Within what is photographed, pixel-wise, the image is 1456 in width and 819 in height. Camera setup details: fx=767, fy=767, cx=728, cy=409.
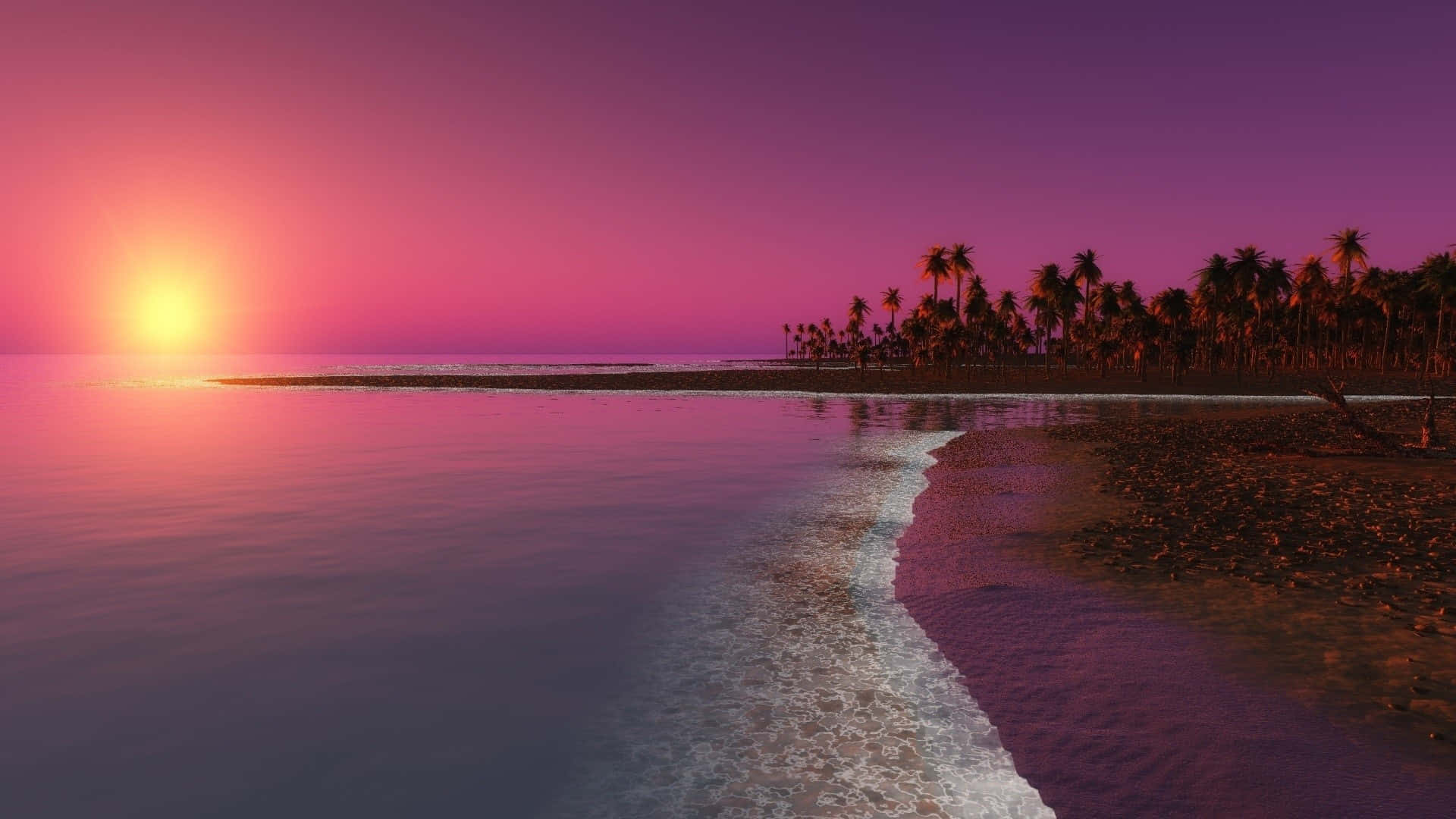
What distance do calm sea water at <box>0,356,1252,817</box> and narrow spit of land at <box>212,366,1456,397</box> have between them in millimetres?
60615

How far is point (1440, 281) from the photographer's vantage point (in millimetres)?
101938

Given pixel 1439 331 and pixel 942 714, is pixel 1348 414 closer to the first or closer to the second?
pixel 942 714

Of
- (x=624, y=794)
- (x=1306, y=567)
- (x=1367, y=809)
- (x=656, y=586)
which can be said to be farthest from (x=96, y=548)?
(x=1306, y=567)

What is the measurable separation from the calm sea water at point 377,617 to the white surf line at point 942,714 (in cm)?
46

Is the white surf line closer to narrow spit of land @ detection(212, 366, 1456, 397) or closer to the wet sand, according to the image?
the wet sand

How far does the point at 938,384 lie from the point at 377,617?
9287cm


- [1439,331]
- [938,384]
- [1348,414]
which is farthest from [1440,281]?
[1348,414]

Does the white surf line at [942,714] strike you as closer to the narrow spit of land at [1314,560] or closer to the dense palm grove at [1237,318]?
the narrow spit of land at [1314,560]

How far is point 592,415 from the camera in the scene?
4962 cm

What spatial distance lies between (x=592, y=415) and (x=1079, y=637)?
42.4 metres

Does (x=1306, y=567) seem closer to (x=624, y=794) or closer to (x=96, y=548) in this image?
(x=624, y=794)

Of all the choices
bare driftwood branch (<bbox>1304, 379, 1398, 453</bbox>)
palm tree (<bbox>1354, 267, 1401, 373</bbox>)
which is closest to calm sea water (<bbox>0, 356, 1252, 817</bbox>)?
bare driftwood branch (<bbox>1304, 379, 1398, 453</bbox>)

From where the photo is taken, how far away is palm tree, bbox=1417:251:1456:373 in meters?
102

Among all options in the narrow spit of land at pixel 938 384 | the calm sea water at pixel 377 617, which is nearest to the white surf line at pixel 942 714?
the calm sea water at pixel 377 617
